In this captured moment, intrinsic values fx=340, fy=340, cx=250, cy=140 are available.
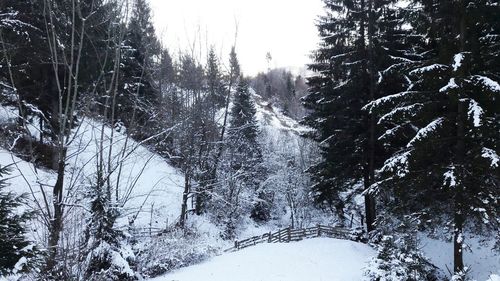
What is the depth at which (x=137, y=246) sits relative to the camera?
42.8ft

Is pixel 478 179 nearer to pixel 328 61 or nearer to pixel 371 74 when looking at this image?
pixel 371 74

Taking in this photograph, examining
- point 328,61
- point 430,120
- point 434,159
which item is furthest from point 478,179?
point 328,61

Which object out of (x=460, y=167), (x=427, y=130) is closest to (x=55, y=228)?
(x=427, y=130)

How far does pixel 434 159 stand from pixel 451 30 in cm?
442

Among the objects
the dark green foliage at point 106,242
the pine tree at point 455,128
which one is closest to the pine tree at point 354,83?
the pine tree at point 455,128

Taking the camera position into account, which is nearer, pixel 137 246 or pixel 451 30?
pixel 451 30

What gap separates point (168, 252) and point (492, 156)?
1160cm

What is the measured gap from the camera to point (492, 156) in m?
9.18

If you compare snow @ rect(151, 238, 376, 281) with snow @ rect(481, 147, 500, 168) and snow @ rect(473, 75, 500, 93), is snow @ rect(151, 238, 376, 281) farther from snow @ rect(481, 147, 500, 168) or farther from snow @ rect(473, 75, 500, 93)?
snow @ rect(473, 75, 500, 93)

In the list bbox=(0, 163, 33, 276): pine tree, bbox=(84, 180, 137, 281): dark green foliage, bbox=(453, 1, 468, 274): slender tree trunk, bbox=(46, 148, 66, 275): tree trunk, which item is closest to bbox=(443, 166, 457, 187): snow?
bbox=(453, 1, 468, 274): slender tree trunk

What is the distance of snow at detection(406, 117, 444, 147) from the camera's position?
10445mm

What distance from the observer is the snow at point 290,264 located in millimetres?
12062

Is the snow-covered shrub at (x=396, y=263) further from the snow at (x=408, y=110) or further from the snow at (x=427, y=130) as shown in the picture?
the snow at (x=408, y=110)

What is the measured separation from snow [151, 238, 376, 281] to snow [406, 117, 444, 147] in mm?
4228
